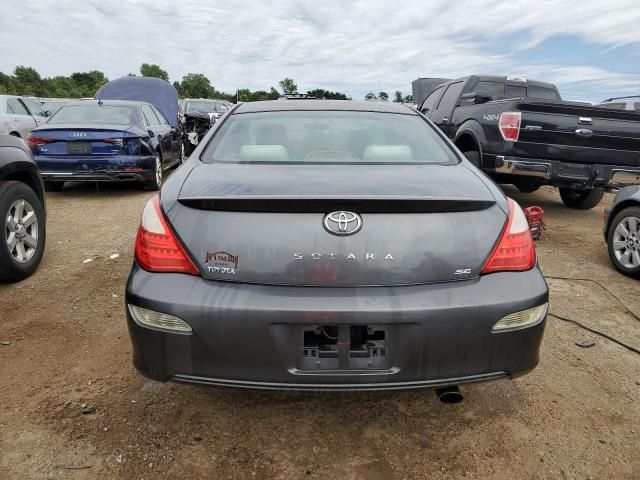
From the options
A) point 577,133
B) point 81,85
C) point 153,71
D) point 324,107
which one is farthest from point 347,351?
point 153,71

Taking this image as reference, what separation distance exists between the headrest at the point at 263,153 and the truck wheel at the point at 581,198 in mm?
6464

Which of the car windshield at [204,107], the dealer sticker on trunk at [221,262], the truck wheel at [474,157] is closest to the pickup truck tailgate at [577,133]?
the truck wheel at [474,157]

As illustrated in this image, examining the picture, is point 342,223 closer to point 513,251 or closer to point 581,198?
point 513,251

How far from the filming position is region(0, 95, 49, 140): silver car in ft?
31.8

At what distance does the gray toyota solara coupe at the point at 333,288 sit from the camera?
6.05ft

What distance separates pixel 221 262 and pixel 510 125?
531cm

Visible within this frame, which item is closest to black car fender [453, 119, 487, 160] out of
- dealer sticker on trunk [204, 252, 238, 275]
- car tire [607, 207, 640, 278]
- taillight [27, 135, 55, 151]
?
car tire [607, 207, 640, 278]

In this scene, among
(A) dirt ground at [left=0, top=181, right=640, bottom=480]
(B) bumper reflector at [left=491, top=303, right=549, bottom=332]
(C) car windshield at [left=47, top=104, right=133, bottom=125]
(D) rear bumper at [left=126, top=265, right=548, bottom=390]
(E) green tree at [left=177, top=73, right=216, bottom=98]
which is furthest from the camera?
(E) green tree at [left=177, top=73, right=216, bottom=98]

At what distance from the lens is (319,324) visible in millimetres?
1814

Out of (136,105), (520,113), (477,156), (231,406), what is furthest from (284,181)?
(136,105)

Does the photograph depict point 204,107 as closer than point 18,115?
No

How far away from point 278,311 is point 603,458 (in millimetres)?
1580

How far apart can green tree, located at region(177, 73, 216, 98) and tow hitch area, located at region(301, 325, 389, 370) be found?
86020 mm

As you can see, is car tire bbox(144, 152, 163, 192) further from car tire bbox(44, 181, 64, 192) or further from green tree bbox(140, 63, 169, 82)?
green tree bbox(140, 63, 169, 82)
